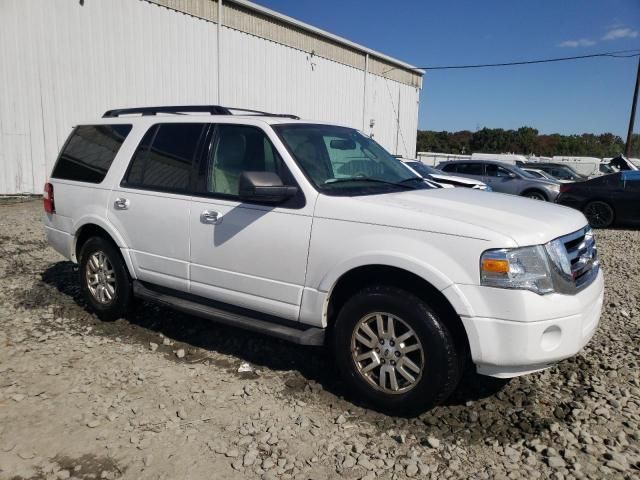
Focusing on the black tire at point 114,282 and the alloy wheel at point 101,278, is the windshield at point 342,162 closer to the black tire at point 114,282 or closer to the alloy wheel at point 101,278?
the black tire at point 114,282

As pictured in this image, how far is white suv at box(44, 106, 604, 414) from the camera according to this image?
2.88 m

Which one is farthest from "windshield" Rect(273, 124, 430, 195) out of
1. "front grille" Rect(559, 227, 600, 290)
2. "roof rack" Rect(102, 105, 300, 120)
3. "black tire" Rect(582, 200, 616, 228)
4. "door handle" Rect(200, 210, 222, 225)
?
"black tire" Rect(582, 200, 616, 228)

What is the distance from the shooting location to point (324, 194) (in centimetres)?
344

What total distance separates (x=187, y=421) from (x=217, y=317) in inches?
34.7

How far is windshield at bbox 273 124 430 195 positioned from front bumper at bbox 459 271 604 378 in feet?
3.90

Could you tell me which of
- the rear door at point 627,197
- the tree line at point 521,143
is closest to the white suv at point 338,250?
the rear door at point 627,197

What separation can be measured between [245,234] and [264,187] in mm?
520

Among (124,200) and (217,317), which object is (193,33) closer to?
(124,200)

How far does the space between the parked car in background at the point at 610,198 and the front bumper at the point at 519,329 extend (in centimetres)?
1040

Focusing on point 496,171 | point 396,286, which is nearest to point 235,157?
point 396,286

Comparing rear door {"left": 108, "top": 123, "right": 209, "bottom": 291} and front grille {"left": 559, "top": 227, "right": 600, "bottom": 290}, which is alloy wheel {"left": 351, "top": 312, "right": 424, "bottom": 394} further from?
rear door {"left": 108, "top": 123, "right": 209, "bottom": 291}

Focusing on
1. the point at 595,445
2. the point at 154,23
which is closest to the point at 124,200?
the point at 595,445

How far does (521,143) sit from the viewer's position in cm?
8525

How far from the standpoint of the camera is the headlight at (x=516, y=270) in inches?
110
